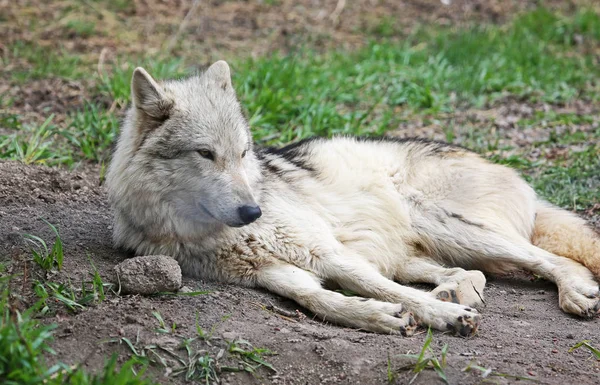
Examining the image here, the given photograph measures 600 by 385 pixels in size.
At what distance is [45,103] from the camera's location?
768 cm

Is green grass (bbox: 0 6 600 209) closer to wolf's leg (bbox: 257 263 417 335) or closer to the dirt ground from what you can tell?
the dirt ground

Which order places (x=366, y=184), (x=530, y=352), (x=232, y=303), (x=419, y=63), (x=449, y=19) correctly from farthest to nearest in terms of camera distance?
(x=449, y=19) < (x=419, y=63) < (x=366, y=184) < (x=232, y=303) < (x=530, y=352)

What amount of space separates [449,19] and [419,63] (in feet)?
9.46

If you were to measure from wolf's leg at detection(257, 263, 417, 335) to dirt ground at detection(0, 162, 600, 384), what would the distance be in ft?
0.26

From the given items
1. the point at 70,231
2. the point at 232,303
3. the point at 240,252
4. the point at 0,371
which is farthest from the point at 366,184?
the point at 0,371

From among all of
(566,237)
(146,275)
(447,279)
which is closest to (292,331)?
(146,275)

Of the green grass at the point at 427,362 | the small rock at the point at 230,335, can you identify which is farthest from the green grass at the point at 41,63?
the green grass at the point at 427,362

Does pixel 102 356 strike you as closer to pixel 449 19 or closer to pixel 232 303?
pixel 232 303

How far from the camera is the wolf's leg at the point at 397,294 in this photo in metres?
4.22

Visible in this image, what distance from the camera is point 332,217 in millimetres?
5129

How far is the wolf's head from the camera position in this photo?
4.34m

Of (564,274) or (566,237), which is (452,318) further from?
(566,237)

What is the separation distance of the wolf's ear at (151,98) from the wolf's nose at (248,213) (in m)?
0.82

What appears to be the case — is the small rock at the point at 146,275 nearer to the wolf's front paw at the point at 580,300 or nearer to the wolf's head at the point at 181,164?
the wolf's head at the point at 181,164
